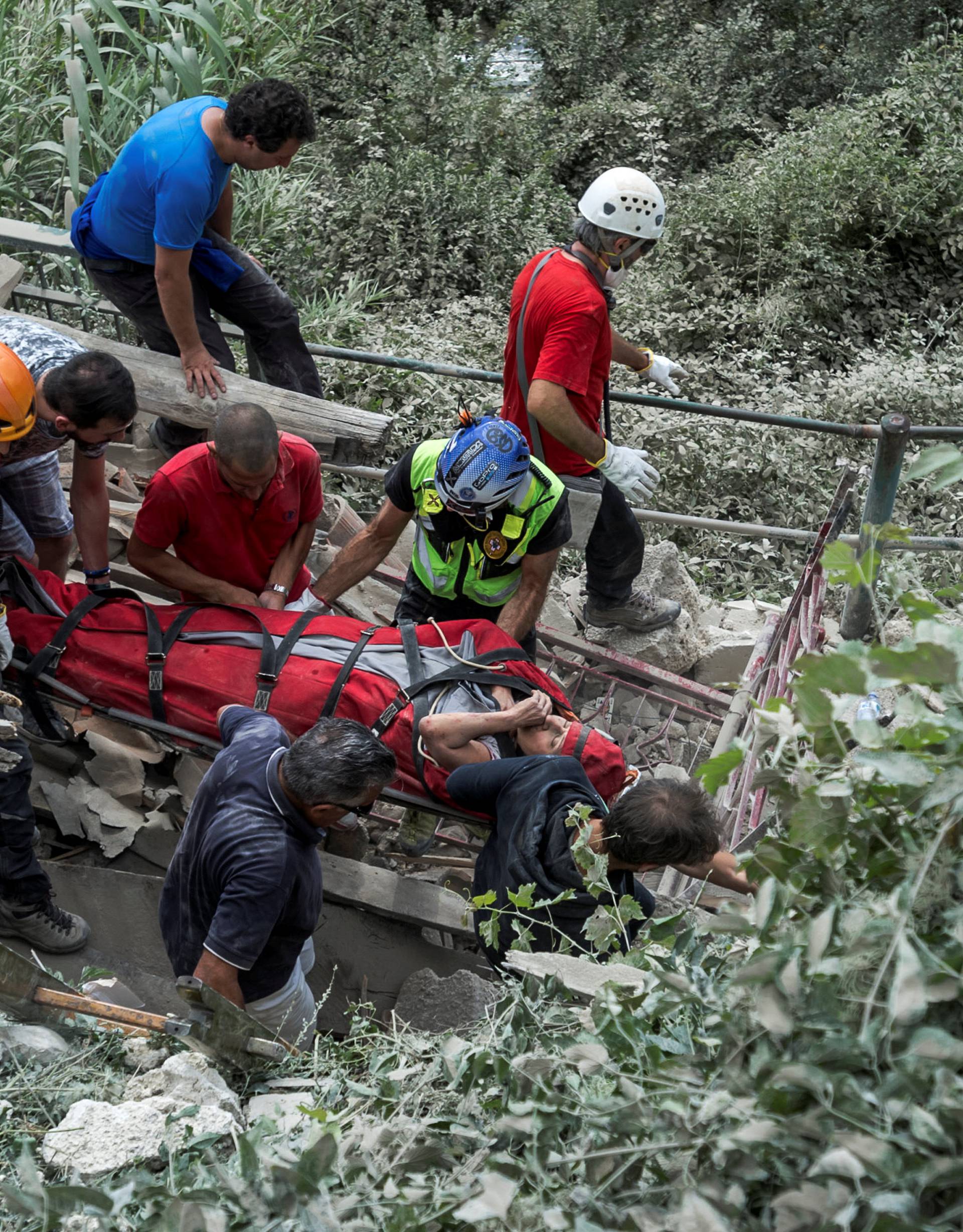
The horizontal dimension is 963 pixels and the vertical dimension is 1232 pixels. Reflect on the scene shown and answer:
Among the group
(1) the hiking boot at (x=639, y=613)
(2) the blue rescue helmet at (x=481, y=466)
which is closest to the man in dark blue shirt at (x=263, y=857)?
(2) the blue rescue helmet at (x=481, y=466)

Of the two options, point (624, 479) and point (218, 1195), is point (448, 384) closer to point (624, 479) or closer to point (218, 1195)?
point (624, 479)

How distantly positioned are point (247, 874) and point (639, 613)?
267 centimetres

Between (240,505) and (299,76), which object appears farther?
(299,76)

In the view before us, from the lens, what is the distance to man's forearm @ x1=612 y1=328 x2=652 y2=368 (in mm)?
4848

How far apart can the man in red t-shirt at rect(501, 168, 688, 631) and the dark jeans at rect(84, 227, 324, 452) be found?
0.90 meters

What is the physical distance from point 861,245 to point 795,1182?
8.51 metres

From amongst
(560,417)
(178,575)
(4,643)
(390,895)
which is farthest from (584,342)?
(4,643)

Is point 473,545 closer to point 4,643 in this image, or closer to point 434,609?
point 434,609

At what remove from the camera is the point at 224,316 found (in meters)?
4.53

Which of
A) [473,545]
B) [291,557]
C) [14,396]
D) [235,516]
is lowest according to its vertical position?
[291,557]

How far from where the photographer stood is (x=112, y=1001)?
2.60m

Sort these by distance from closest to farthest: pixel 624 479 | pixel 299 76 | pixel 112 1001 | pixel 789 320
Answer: pixel 112 1001 → pixel 624 479 → pixel 789 320 → pixel 299 76

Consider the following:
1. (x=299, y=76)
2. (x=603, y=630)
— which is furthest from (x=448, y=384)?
(x=299, y=76)

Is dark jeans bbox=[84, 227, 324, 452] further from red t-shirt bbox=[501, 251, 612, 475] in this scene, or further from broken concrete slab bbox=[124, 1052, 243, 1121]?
broken concrete slab bbox=[124, 1052, 243, 1121]
